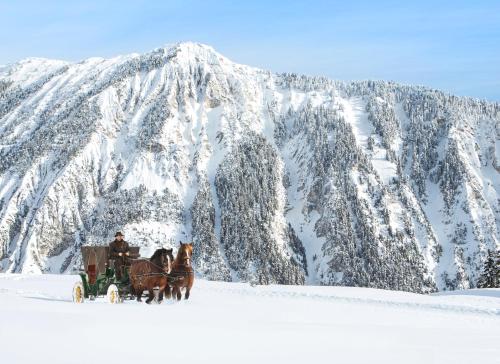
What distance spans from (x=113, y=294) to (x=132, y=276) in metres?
0.93

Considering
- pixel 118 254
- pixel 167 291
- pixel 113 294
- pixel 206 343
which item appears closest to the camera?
pixel 206 343

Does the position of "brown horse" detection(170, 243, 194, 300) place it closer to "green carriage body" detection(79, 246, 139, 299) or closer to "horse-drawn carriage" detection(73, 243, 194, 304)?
"horse-drawn carriage" detection(73, 243, 194, 304)

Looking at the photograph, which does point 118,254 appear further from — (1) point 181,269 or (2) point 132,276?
(1) point 181,269

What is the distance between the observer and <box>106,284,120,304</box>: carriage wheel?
71.9ft

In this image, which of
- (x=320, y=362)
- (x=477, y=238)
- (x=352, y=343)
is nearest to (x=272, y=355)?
(x=320, y=362)

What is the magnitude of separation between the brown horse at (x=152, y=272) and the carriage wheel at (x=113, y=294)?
72 cm

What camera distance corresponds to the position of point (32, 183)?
19412cm

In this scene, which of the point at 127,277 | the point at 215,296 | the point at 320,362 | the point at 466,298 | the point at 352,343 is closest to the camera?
the point at 320,362

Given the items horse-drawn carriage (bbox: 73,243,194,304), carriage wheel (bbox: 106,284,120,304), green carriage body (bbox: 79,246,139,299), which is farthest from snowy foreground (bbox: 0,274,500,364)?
green carriage body (bbox: 79,246,139,299)

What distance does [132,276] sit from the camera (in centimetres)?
2239

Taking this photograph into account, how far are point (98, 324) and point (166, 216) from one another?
180 meters

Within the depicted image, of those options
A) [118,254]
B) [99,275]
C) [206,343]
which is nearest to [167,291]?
[118,254]

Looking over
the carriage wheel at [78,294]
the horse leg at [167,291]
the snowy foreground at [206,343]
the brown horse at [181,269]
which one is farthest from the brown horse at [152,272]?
the snowy foreground at [206,343]

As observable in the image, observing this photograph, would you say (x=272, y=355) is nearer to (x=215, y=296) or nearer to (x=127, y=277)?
(x=127, y=277)
